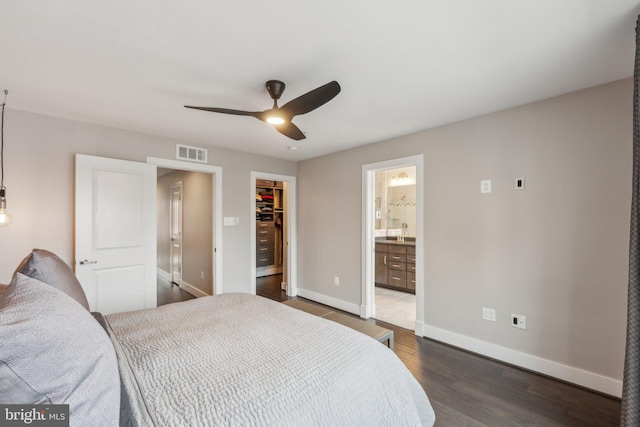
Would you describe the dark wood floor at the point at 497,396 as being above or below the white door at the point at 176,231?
below

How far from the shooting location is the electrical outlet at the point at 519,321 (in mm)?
2552

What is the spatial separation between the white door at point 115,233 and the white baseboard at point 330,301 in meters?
2.33

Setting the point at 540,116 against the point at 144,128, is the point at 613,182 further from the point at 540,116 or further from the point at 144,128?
the point at 144,128

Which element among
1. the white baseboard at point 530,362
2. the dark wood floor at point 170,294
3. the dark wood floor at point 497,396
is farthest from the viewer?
the dark wood floor at point 170,294

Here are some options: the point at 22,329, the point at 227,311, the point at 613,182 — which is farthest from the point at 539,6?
the point at 227,311

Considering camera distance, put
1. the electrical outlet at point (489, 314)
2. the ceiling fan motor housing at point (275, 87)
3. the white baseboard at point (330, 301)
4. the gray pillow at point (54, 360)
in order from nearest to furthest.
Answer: the gray pillow at point (54, 360) → the ceiling fan motor housing at point (275, 87) → the electrical outlet at point (489, 314) → the white baseboard at point (330, 301)

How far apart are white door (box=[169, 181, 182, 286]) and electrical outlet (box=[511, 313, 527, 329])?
5354 mm

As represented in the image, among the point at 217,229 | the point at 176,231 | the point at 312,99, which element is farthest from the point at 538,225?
the point at 176,231

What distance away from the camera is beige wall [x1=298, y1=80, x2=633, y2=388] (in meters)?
2.15

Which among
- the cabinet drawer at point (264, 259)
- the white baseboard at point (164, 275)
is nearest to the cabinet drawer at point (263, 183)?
the cabinet drawer at point (264, 259)

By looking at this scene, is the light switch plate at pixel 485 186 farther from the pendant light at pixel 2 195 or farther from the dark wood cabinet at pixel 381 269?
the pendant light at pixel 2 195

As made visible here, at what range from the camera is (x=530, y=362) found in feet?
8.23

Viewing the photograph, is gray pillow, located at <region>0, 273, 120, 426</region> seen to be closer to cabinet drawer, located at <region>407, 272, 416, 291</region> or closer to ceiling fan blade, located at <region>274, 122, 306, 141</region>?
ceiling fan blade, located at <region>274, 122, 306, 141</region>

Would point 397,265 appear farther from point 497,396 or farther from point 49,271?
point 49,271
